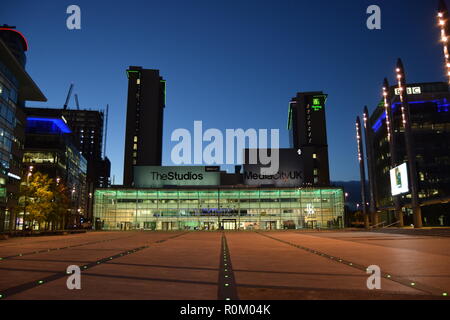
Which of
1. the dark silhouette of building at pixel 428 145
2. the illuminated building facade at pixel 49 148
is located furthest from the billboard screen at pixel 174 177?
the dark silhouette of building at pixel 428 145

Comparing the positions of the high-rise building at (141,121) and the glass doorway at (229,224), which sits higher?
the high-rise building at (141,121)

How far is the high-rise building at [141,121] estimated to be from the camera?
16025cm

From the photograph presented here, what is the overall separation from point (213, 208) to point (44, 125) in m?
60.4

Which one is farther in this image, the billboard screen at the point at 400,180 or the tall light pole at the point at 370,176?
the tall light pole at the point at 370,176

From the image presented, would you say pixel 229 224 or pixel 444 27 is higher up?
pixel 444 27

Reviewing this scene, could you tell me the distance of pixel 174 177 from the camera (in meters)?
103

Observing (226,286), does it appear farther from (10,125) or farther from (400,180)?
(10,125)

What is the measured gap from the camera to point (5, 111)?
5822 centimetres

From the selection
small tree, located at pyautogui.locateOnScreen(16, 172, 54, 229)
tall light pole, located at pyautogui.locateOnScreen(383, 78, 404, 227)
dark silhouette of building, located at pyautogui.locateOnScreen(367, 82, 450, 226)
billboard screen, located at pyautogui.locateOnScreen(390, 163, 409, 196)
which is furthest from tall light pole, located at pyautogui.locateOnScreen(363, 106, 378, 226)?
small tree, located at pyautogui.locateOnScreen(16, 172, 54, 229)

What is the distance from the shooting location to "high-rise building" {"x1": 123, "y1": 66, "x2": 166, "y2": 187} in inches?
6309

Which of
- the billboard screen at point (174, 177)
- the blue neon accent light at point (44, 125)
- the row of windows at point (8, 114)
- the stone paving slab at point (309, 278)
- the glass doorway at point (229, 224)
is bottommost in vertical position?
the glass doorway at point (229, 224)

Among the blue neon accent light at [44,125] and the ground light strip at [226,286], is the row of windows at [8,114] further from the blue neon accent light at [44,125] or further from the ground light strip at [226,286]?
the ground light strip at [226,286]

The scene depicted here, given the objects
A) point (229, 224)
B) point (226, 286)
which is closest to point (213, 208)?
point (229, 224)

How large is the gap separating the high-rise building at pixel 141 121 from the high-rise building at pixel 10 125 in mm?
87743
